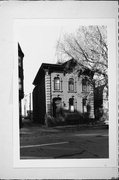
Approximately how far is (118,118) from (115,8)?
1.69 meters

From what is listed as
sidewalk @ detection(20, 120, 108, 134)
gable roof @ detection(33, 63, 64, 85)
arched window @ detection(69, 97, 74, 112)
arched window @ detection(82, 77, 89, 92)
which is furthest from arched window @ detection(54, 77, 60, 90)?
sidewalk @ detection(20, 120, 108, 134)

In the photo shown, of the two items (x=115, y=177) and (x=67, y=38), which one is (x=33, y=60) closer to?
(x=67, y=38)

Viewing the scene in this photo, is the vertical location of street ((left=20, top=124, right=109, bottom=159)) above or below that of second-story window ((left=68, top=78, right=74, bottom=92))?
below

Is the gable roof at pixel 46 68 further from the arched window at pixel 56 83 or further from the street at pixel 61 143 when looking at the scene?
the street at pixel 61 143

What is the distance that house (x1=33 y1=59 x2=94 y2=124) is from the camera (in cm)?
342

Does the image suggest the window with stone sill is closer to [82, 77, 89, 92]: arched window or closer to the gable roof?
[82, 77, 89, 92]: arched window

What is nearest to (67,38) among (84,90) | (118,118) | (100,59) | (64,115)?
(100,59)

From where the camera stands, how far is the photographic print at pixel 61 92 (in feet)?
11.2

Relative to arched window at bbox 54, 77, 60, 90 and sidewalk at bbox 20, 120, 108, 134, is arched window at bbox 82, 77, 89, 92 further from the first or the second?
sidewalk at bbox 20, 120, 108, 134

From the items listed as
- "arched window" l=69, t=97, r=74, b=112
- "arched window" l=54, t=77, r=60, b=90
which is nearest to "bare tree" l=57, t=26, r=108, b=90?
"arched window" l=54, t=77, r=60, b=90

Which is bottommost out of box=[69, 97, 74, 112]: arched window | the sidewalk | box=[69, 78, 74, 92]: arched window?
the sidewalk

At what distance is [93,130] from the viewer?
11.5 feet

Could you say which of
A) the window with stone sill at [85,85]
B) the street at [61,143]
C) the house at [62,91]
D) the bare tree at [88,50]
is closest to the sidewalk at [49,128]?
the street at [61,143]

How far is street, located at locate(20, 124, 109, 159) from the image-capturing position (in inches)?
135
